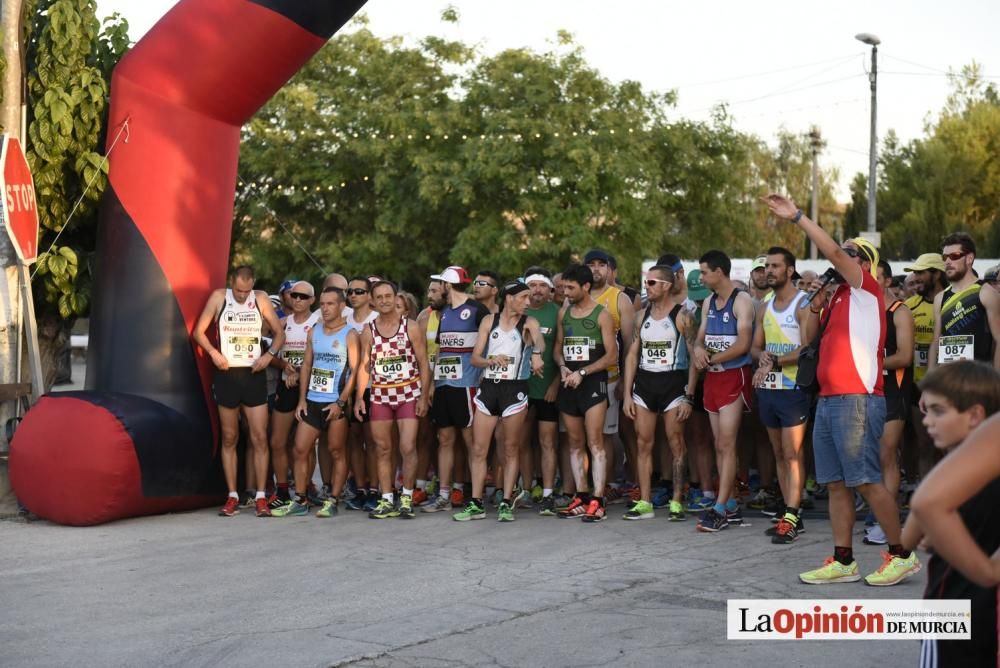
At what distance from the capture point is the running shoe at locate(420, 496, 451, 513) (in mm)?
9906

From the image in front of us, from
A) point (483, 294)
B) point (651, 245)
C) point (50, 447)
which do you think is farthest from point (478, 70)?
point (50, 447)

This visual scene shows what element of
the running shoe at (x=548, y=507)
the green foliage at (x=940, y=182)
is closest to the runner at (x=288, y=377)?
the running shoe at (x=548, y=507)

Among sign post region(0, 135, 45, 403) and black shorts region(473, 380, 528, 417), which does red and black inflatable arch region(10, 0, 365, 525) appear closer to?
sign post region(0, 135, 45, 403)

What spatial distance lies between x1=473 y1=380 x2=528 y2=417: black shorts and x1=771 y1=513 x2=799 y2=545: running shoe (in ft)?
7.23

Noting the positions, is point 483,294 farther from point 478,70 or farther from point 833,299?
point 478,70

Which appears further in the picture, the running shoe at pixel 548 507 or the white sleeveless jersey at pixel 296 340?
the white sleeveless jersey at pixel 296 340

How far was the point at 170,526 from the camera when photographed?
29.8ft

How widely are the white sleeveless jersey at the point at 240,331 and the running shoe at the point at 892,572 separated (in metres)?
4.97

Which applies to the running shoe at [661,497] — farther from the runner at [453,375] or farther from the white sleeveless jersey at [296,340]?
the white sleeveless jersey at [296,340]

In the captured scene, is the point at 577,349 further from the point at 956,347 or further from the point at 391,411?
the point at 956,347

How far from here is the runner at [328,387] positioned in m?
9.75

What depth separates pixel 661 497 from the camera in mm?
10133

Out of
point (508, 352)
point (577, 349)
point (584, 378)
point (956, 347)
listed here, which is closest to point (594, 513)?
point (584, 378)

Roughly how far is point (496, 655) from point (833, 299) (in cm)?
294
